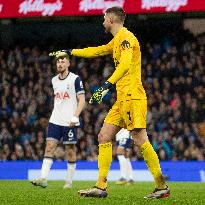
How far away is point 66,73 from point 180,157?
8.64 metres

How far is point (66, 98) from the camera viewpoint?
12.0m

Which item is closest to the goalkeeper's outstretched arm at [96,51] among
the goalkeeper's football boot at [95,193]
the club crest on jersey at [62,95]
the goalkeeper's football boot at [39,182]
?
the goalkeeper's football boot at [95,193]

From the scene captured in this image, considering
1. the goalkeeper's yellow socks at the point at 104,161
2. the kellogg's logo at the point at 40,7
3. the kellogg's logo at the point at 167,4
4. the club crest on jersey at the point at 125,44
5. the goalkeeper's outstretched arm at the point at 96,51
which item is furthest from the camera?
the kellogg's logo at the point at 40,7

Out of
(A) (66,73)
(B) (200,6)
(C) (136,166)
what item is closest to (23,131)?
(C) (136,166)

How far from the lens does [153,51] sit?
24500mm

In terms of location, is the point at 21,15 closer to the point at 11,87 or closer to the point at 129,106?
the point at 11,87

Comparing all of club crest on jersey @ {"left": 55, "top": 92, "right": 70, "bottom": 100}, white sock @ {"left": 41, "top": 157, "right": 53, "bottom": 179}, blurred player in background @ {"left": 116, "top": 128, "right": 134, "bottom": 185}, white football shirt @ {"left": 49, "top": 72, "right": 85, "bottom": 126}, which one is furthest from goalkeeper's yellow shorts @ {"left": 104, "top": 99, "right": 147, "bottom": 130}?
blurred player in background @ {"left": 116, "top": 128, "right": 134, "bottom": 185}

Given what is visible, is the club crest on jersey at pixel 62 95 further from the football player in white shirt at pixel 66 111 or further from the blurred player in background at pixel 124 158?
the blurred player in background at pixel 124 158

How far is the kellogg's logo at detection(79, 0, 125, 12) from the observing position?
19156 millimetres

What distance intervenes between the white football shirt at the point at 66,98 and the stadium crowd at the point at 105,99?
830 centimetres

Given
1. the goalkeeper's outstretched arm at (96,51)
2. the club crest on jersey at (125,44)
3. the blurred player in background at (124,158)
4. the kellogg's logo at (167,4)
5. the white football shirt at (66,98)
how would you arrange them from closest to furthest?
the club crest on jersey at (125,44), the goalkeeper's outstretched arm at (96,51), the white football shirt at (66,98), the blurred player in background at (124,158), the kellogg's logo at (167,4)

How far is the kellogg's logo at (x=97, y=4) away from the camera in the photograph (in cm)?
1916

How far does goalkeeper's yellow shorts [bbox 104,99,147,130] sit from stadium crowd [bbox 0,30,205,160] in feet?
37.9

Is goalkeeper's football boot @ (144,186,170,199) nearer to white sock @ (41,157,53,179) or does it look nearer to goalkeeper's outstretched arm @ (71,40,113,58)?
goalkeeper's outstretched arm @ (71,40,113,58)
